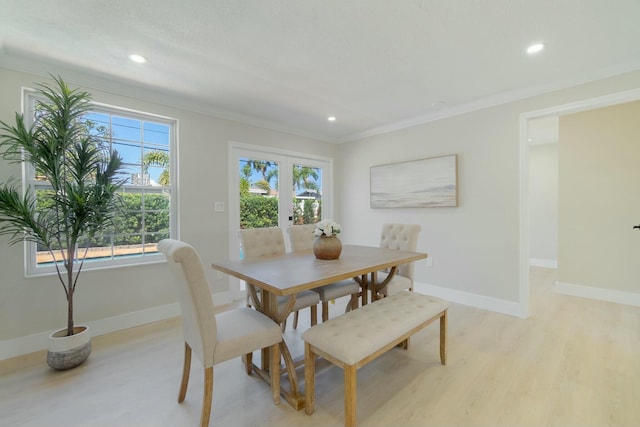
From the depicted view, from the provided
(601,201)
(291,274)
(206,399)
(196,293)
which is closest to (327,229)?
(291,274)

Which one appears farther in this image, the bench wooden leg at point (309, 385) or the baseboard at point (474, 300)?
the baseboard at point (474, 300)

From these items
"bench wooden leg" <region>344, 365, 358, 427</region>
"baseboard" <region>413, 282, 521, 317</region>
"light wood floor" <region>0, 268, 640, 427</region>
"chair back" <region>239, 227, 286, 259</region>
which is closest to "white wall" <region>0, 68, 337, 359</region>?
"light wood floor" <region>0, 268, 640, 427</region>

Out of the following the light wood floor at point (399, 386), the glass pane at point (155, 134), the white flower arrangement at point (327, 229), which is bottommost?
the light wood floor at point (399, 386)

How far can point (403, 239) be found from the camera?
9.25 feet

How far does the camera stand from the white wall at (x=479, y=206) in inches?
117

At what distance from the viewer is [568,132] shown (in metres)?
3.72

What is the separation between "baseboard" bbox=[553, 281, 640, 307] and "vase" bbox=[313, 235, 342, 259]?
Result: 3.62 meters

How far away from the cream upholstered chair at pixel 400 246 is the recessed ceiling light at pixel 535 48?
1.70 meters

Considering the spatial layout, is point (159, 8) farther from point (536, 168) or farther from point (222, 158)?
point (536, 168)

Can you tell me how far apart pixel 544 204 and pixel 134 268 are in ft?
22.6

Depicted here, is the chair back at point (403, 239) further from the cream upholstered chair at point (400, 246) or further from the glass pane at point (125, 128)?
the glass pane at point (125, 128)

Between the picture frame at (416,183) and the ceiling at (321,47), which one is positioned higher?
the ceiling at (321,47)

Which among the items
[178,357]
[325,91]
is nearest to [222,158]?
[325,91]

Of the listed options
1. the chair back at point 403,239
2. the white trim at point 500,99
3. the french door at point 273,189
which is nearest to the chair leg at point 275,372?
the chair back at point 403,239
